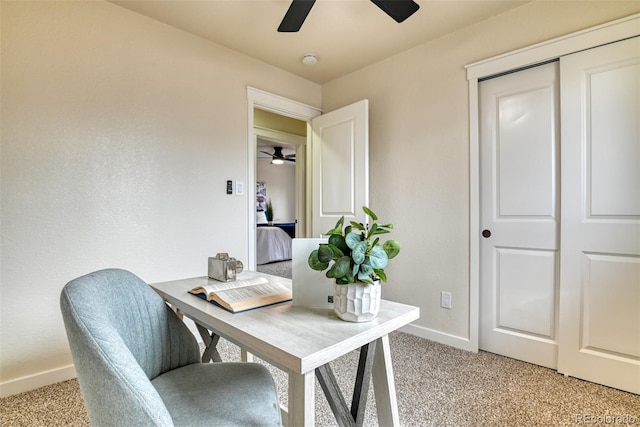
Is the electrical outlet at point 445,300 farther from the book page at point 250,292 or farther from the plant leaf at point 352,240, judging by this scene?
the plant leaf at point 352,240

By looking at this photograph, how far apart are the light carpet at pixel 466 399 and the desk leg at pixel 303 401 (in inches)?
33.3

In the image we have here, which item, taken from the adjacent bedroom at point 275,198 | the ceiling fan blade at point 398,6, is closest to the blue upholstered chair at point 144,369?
the ceiling fan blade at point 398,6

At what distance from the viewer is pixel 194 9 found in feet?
6.71

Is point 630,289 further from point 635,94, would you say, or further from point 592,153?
point 635,94

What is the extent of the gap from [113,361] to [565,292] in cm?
229

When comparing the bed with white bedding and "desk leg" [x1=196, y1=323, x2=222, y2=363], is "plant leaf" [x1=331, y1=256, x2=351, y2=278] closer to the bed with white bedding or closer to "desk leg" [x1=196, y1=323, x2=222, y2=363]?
"desk leg" [x1=196, y1=323, x2=222, y2=363]

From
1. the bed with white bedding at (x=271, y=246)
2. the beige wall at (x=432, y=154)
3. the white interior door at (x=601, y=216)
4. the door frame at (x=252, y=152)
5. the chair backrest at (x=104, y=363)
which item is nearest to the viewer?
the chair backrest at (x=104, y=363)

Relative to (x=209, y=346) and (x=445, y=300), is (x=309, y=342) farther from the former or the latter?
(x=445, y=300)

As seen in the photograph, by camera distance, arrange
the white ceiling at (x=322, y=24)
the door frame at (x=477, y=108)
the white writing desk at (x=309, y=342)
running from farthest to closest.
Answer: the white ceiling at (x=322, y=24)
the door frame at (x=477, y=108)
the white writing desk at (x=309, y=342)

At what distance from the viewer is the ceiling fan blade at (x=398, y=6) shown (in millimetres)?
1554

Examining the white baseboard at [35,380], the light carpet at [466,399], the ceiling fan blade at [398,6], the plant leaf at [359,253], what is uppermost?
the ceiling fan blade at [398,6]

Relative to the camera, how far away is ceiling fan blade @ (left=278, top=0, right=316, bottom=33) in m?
1.59

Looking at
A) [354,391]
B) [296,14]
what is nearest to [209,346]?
[354,391]

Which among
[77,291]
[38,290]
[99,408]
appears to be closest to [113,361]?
[99,408]
